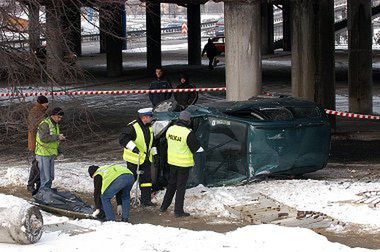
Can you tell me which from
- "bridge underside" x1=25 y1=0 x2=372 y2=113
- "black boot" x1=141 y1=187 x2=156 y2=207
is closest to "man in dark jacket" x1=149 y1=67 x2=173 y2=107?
"bridge underside" x1=25 y1=0 x2=372 y2=113

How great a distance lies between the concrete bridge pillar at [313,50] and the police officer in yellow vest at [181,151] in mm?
11680

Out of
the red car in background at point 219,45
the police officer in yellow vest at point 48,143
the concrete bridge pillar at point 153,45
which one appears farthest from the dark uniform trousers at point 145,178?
the red car in background at point 219,45

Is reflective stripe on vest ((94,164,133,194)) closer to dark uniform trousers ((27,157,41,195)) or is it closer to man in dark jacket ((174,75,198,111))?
dark uniform trousers ((27,157,41,195))

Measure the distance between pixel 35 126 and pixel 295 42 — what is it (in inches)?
458

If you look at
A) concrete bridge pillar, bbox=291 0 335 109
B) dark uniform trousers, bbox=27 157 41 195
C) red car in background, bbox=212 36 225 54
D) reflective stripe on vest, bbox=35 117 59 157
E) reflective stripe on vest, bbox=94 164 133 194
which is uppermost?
red car in background, bbox=212 36 225 54

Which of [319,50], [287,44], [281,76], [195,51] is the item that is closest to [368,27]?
[319,50]

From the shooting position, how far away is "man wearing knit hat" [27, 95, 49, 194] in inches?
576

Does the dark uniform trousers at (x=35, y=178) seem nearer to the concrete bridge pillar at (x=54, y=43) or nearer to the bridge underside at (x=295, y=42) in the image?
the concrete bridge pillar at (x=54, y=43)

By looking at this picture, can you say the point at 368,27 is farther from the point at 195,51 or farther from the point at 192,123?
the point at 195,51

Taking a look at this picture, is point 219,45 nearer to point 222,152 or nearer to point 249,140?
point 222,152

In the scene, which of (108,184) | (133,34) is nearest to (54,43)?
(108,184)

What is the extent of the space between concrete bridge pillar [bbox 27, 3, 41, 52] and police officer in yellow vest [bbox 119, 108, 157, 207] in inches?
92.6

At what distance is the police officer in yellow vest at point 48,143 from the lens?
14.5 m

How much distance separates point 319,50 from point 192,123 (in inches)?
428
